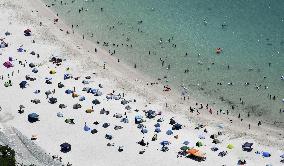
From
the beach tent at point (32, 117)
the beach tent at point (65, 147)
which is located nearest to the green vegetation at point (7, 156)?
the beach tent at point (65, 147)

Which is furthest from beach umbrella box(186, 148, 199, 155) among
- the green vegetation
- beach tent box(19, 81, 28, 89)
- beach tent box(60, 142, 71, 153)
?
beach tent box(19, 81, 28, 89)

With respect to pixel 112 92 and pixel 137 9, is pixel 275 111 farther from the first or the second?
pixel 137 9

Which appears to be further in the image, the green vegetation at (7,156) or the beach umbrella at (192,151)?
the beach umbrella at (192,151)

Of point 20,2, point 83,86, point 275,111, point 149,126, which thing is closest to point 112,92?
point 83,86

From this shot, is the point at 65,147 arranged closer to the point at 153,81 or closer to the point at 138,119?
the point at 138,119

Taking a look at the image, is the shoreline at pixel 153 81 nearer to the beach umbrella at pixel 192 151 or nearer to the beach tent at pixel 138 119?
the beach tent at pixel 138 119
